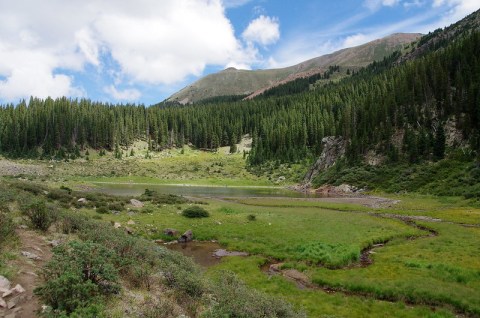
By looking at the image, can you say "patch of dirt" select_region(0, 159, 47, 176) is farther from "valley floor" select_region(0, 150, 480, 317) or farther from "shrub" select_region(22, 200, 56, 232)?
"shrub" select_region(22, 200, 56, 232)

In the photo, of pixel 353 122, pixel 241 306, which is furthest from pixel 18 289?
pixel 353 122

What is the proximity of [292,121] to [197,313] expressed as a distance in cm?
17317

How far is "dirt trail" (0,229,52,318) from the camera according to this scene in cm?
937

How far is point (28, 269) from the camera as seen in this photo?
11766mm

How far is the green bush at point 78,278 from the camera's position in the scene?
972cm

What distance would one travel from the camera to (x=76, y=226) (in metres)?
18.1

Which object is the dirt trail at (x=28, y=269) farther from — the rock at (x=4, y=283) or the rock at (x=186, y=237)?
the rock at (x=186, y=237)

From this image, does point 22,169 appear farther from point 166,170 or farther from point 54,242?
point 54,242

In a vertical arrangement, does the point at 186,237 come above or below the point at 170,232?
below

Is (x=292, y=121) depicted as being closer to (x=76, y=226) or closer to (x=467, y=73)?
(x=467, y=73)

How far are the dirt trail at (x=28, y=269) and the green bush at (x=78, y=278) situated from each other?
381mm

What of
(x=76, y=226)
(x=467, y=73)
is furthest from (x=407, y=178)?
(x=76, y=226)

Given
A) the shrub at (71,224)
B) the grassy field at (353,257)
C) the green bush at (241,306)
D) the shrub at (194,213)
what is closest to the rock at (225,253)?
the grassy field at (353,257)

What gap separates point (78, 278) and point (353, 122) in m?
122
